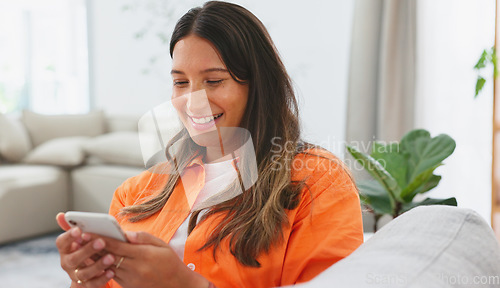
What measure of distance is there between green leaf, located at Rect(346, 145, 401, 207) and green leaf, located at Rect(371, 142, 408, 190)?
1.6 inches

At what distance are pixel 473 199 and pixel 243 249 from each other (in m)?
1.98

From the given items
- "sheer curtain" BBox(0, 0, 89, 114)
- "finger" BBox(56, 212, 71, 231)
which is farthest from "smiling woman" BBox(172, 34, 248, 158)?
"sheer curtain" BBox(0, 0, 89, 114)

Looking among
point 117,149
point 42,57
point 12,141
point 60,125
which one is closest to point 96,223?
point 117,149

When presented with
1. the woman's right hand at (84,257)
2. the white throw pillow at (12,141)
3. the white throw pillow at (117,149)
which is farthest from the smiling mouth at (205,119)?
the white throw pillow at (12,141)

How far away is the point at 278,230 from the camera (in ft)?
3.14

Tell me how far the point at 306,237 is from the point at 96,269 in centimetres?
37

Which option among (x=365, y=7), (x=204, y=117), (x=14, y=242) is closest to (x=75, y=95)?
(x=14, y=242)

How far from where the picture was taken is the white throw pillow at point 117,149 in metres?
3.49

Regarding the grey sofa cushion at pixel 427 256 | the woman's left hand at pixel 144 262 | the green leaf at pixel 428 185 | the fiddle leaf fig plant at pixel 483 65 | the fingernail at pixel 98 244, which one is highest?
the fiddle leaf fig plant at pixel 483 65

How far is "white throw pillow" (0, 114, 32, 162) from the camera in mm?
3614

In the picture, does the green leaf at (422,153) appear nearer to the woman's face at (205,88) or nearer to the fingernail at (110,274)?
the woman's face at (205,88)

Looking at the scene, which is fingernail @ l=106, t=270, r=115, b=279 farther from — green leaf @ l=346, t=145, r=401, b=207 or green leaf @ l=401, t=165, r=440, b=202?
green leaf @ l=401, t=165, r=440, b=202

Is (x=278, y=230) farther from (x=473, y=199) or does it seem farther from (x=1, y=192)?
(x=1, y=192)

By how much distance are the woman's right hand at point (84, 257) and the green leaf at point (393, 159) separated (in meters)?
1.14
